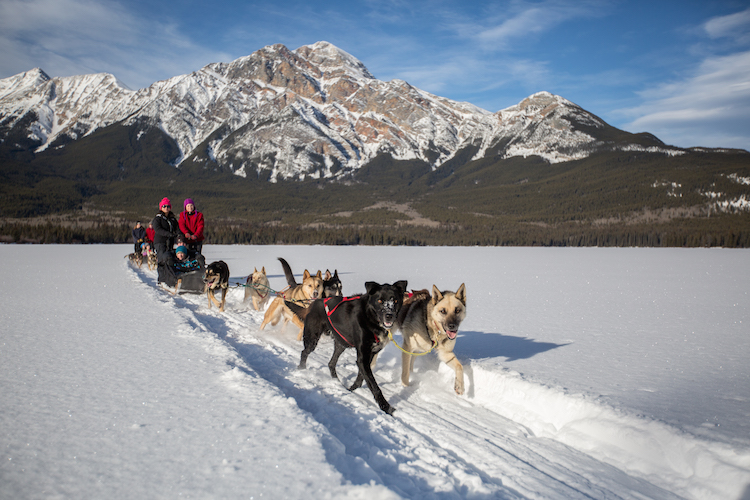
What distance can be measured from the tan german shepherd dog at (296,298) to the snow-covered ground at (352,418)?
1.07 ft

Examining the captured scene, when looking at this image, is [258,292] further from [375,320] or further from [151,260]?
[151,260]

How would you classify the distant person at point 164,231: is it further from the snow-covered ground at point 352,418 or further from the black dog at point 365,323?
the black dog at point 365,323

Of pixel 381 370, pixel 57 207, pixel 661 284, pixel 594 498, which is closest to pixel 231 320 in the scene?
pixel 381 370

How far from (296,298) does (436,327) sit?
3.38 meters

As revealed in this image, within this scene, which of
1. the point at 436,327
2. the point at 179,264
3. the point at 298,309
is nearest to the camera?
the point at 436,327

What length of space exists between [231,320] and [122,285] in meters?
7.36

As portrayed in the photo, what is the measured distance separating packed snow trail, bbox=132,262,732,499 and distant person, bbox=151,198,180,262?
264 inches

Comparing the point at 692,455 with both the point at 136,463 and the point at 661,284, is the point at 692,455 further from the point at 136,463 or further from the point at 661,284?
the point at 661,284

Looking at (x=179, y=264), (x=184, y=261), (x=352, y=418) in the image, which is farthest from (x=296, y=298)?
(x=179, y=264)

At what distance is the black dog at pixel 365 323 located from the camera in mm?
4391

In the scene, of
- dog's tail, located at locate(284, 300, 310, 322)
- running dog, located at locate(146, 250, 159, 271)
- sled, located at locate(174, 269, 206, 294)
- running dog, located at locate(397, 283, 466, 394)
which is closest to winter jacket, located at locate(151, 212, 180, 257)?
sled, located at locate(174, 269, 206, 294)

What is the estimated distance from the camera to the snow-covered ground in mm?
2643

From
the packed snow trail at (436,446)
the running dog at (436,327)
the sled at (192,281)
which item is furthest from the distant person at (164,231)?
the running dog at (436,327)

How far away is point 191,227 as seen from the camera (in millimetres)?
11359
